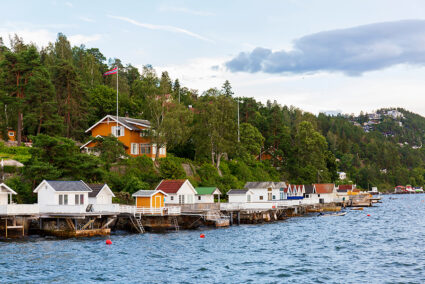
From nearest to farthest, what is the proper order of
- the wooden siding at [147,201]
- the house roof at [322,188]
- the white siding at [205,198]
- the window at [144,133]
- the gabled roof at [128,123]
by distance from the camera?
the wooden siding at [147,201]
the white siding at [205,198]
the window at [144,133]
the gabled roof at [128,123]
the house roof at [322,188]

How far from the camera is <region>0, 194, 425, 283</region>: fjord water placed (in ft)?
125

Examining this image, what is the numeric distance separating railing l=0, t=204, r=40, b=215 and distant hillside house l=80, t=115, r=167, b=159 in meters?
39.0

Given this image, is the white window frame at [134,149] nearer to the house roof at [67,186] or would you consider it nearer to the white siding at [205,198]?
the white siding at [205,198]

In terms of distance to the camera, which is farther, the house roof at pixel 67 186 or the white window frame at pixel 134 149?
the white window frame at pixel 134 149

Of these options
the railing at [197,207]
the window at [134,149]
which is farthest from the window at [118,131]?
the railing at [197,207]

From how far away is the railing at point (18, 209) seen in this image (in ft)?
173

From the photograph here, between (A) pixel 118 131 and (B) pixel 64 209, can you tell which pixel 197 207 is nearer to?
(B) pixel 64 209

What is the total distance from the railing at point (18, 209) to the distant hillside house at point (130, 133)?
1535 inches

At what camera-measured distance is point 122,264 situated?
42.7 m

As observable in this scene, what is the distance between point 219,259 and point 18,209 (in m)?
23.5

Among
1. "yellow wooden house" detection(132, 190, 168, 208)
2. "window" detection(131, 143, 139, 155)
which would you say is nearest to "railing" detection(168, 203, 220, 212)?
"yellow wooden house" detection(132, 190, 168, 208)

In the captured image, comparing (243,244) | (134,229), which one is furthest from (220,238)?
(134,229)

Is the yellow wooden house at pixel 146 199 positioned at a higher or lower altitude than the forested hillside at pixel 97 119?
lower

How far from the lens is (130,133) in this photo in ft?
310
